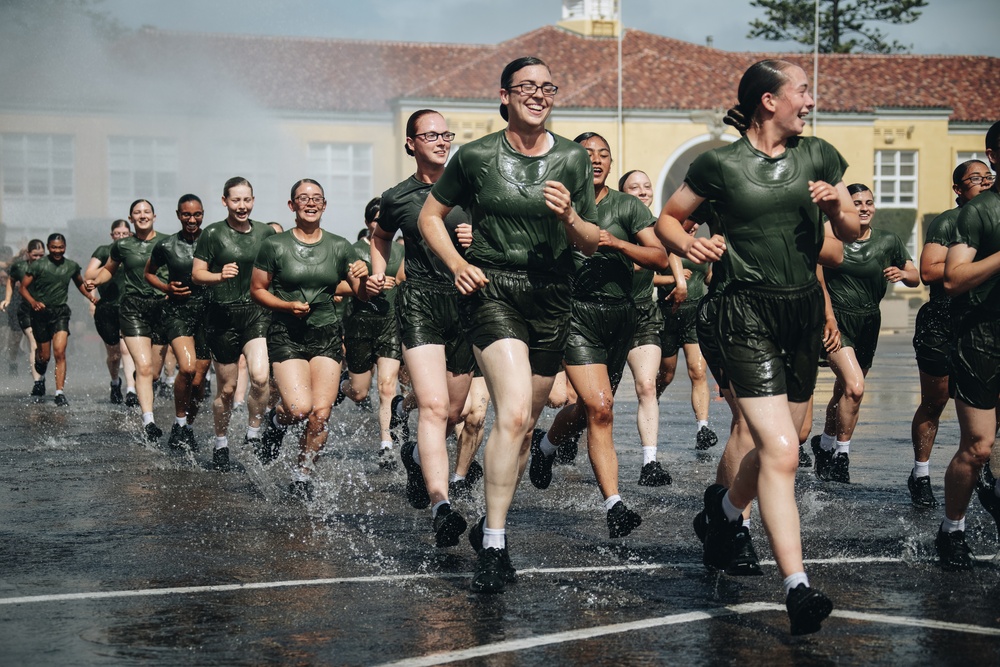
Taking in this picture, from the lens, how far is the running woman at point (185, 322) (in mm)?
11906

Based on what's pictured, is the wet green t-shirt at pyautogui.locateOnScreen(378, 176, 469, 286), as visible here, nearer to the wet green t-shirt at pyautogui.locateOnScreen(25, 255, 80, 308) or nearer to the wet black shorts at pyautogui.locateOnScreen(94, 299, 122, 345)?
the wet black shorts at pyautogui.locateOnScreen(94, 299, 122, 345)

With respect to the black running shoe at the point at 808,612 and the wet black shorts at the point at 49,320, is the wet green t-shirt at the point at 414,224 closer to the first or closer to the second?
the black running shoe at the point at 808,612

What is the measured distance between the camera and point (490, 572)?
19.6 ft

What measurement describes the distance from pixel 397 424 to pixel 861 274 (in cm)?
421

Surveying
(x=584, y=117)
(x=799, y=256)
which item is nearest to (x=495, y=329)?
(x=799, y=256)

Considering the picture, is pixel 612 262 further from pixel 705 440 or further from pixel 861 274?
pixel 705 440

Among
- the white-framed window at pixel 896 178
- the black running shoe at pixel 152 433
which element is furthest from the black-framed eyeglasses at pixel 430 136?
the white-framed window at pixel 896 178

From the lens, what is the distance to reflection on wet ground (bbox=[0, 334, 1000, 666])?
16.6 ft

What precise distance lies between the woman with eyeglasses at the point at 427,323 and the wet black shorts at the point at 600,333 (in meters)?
0.64

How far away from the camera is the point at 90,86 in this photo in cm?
4147

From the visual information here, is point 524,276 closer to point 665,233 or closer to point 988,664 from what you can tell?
point 665,233

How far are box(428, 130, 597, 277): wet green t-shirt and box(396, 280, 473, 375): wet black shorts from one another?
1.28m

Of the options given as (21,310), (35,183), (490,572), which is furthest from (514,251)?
(35,183)

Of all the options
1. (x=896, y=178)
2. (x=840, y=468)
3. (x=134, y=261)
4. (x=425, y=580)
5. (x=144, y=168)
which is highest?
(x=896, y=178)
